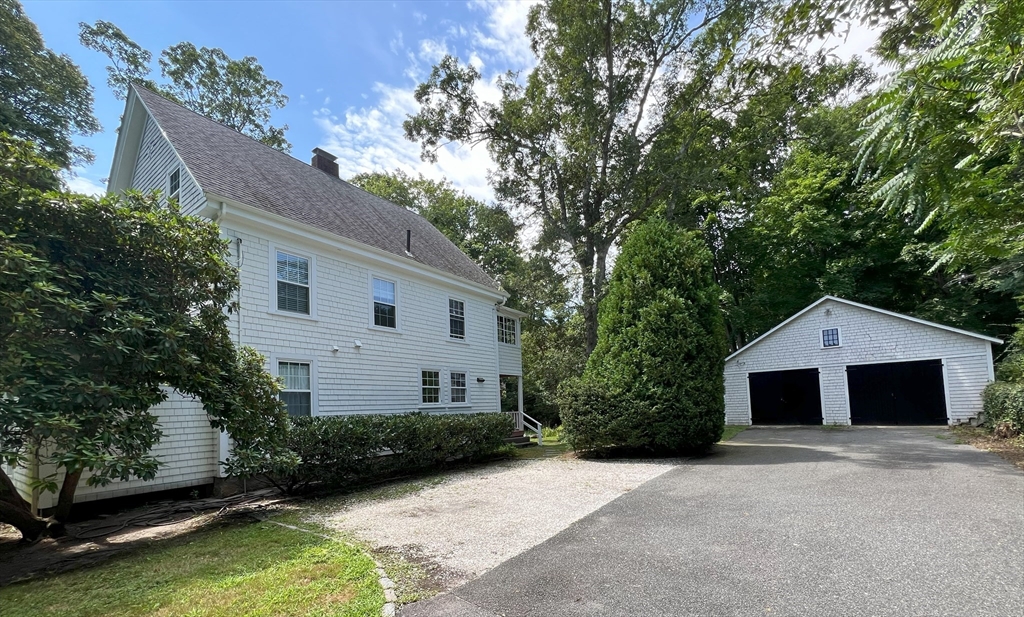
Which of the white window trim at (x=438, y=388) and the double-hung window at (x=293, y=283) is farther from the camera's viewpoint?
the white window trim at (x=438, y=388)

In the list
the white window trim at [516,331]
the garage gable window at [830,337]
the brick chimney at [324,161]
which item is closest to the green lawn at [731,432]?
the garage gable window at [830,337]

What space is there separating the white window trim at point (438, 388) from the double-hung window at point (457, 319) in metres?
1.22

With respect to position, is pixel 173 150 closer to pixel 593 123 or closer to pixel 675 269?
pixel 675 269

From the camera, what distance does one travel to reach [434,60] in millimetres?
17844

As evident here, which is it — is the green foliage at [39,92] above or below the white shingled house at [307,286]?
above

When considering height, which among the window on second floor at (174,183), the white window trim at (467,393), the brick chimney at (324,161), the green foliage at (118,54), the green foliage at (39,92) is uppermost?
the green foliage at (118,54)

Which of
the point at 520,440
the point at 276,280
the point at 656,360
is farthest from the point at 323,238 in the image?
the point at 520,440

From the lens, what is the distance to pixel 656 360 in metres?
10.2

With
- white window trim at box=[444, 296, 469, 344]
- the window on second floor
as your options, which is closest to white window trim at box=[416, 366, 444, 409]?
white window trim at box=[444, 296, 469, 344]

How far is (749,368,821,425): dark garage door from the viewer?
1833 cm

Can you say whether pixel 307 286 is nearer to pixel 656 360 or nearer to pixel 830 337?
pixel 656 360

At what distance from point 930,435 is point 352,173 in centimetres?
3006

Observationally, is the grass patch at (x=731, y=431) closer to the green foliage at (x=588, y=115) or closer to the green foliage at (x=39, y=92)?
the green foliage at (x=588, y=115)

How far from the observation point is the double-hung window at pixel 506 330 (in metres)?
16.8
